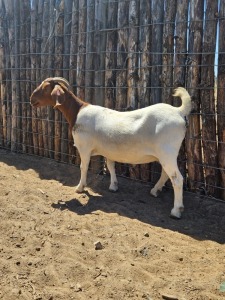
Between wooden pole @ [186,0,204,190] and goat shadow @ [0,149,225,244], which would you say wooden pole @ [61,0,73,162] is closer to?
goat shadow @ [0,149,225,244]

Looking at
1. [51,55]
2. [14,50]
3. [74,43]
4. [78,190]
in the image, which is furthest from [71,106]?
[14,50]

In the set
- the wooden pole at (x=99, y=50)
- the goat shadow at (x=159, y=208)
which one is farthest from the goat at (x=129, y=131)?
the wooden pole at (x=99, y=50)

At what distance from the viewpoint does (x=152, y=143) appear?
550 cm

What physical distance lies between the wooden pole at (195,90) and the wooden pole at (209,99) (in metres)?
0.09

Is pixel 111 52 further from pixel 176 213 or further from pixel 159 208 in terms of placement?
pixel 176 213

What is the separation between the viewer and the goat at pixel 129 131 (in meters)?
5.38

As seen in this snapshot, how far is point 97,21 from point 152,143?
9.63ft

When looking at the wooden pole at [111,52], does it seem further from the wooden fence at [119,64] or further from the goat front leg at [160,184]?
the goat front leg at [160,184]

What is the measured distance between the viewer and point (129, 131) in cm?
570

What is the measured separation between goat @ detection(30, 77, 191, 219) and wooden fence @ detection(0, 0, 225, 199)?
532mm

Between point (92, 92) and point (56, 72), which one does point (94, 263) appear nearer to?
point (92, 92)

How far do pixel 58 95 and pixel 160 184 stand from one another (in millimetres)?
2276

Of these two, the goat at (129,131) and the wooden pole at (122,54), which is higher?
the wooden pole at (122,54)

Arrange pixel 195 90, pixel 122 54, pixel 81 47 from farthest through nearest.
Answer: pixel 81 47 → pixel 122 54 → pixel 195 90
